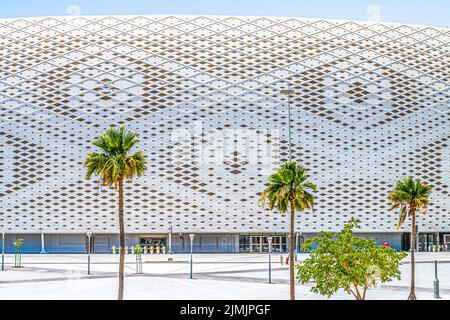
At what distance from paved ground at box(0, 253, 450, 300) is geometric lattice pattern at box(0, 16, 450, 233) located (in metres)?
21.5

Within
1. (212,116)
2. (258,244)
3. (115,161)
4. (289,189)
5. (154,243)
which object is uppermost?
(212,116)

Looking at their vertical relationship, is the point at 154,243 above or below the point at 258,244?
above

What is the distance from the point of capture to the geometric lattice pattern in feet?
231

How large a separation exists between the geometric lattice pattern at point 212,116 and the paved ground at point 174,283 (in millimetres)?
21458

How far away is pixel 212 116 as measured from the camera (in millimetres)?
71500

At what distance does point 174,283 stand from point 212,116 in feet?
124

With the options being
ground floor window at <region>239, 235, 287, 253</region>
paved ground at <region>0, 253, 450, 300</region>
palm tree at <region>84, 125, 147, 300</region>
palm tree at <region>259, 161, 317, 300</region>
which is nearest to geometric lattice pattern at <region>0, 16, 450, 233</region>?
ground floor window at <region>239, 235, 287, 253</region>

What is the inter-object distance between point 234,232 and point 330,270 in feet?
155

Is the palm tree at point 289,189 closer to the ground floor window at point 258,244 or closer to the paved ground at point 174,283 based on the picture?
the paved ground at point 174,283

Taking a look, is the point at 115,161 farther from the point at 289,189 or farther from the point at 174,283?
the point at 174,283

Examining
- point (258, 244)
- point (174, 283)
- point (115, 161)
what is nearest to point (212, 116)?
point (258, 244)

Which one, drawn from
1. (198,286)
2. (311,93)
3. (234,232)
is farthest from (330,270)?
(311,93)

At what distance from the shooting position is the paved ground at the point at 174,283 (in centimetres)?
3014

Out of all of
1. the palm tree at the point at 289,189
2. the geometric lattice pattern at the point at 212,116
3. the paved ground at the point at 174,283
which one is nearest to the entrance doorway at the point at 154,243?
the geometric lattice pattern at the point at 212,116
